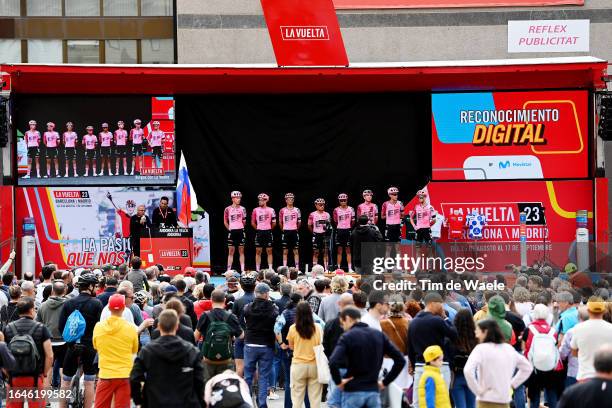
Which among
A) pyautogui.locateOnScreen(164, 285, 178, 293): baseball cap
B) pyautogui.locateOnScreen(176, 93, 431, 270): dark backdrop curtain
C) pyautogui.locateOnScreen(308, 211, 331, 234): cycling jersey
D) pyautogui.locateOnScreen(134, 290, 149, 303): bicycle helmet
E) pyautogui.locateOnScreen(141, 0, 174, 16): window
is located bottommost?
pyautogui.locateOnScreen(134, 290, 149, 303): bicycle helmet

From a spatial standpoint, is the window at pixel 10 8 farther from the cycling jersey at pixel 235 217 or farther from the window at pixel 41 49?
the cycling jersey at pixel 235 217

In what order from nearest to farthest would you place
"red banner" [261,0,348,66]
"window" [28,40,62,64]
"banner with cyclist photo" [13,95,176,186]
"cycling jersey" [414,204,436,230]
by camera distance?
"red banner" [261,0,348,66] → "cycling jersey" [414,204,436,230] → "banner with cyclist photo" [13,95,176,186] → "window" [28,40,62,64]

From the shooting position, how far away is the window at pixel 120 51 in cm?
3397

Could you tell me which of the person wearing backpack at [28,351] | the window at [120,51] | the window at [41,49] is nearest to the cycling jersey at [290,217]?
the window at [120,51]

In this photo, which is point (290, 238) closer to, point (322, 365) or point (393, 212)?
point (393, 212)

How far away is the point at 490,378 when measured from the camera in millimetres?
9641

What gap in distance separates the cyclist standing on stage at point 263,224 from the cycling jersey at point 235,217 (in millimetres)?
281

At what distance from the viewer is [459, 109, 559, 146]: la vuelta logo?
24812 mm

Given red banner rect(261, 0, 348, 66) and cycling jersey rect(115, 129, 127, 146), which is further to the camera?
cycling jersey rect(115, 129, 127, 146)

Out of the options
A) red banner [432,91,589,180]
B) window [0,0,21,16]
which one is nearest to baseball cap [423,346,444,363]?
red banner [432,91,589,180]

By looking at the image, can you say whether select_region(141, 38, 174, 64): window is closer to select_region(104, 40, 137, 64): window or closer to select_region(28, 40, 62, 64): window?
select_region(104, 40, 137, 64): window

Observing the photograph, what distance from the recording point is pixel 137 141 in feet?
81.3

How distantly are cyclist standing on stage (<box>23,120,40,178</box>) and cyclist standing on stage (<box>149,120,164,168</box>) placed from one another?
8.31 ft

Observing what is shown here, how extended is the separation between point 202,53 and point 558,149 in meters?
11.2
